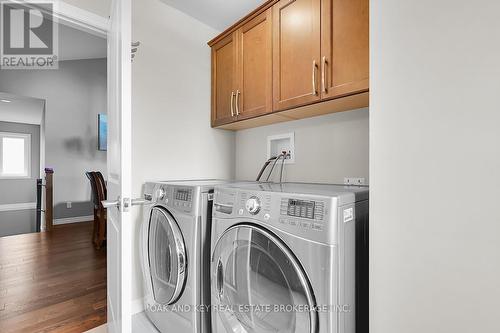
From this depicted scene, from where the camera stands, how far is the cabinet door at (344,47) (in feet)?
4.17

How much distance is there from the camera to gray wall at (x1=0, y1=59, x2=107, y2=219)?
4789 mm

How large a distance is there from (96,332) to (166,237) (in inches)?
31.6

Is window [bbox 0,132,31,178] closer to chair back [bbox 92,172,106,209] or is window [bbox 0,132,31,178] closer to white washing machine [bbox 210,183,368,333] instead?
chair back [bbox 92,172,106,209]

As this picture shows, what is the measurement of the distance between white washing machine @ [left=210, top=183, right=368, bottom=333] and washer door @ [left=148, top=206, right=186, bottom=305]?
26cm

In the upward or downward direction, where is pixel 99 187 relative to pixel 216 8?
downward

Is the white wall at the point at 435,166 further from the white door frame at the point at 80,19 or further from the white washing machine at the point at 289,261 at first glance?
the white door frame at the point at 80,19

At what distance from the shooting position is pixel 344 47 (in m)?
1.34

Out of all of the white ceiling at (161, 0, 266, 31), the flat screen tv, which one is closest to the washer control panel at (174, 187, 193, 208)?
the white ceiling at (161, 0, 266, 31)

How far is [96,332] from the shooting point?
5.37 feet

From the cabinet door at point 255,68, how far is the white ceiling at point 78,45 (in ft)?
9.41

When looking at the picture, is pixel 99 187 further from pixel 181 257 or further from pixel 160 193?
pixel 181 257

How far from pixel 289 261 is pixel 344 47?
1.13 meters

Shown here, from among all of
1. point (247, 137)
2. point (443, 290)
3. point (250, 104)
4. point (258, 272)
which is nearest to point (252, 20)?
point (250, 104)

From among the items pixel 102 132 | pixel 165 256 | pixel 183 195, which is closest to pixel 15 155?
pixel 102 132
